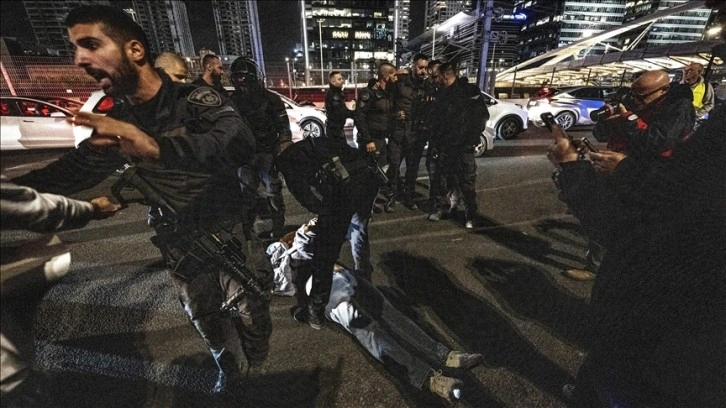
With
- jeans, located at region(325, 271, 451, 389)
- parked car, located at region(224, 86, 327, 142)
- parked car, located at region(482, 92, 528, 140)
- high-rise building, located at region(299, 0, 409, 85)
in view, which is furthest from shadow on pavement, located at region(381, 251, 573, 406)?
high-rise building, located at region(299, 0, 409, 85)

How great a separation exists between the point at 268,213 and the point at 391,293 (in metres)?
2.09

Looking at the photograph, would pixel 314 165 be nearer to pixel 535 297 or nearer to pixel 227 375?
pixel 227 375

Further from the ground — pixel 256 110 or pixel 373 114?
pixel 256 110

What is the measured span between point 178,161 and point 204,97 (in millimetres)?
388

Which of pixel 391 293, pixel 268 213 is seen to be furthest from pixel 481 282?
pixel 268 213

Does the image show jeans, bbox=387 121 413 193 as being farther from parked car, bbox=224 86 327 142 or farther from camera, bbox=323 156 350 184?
parked car, bbox=224 86 327 142

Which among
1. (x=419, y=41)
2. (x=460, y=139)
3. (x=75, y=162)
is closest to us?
(x=75, y=162)

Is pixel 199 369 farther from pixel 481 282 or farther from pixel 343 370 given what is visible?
pixel 481 282

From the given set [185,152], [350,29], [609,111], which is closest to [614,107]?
[609,111]

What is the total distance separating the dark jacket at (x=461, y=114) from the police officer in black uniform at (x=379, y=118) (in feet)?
2.65

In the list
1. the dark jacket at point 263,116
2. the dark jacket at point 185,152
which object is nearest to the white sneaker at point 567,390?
the dark jacket at point 185,152

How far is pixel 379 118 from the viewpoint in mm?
4469

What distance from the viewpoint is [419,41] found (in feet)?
102

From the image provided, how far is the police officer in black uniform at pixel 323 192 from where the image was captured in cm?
190
